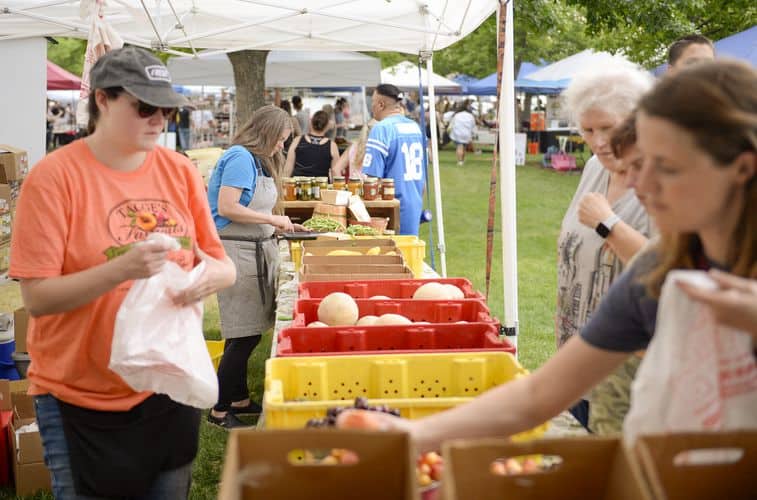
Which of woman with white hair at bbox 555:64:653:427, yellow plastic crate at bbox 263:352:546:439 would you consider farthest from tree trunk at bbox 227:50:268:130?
yellow plastic crate at bbox 263:352:546:439

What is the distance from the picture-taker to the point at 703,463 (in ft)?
4.36

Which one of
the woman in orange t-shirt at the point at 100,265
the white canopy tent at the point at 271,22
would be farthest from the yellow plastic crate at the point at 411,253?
the woman in orange t-shirt at the point at 100,265

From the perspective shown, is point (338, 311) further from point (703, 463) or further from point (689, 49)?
point (703, 463)

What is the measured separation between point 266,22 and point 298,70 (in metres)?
11.7

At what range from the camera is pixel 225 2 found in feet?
24.6

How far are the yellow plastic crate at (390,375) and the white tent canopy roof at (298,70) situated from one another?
15986 mm

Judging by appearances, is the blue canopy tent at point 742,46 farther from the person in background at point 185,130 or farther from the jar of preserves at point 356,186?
the person in background at point 185,130

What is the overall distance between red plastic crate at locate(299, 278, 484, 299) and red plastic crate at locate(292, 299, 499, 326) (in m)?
0.14

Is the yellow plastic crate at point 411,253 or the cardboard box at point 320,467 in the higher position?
the yellow plastic crate at point 411,253

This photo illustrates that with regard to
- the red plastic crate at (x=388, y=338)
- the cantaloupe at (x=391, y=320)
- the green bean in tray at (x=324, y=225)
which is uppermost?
the green bean in tray at (x=324, y=225)

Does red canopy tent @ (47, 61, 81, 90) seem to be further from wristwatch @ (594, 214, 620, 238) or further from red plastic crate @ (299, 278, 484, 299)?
wristwatch @ (594, 214, 620, 238)

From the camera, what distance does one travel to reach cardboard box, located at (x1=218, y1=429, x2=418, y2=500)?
142cm

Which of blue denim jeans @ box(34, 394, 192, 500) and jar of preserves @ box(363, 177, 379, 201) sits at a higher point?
jar of preserves @ box(363, 177, 379, 201)

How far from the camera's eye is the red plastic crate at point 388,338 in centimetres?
316
